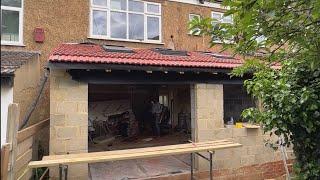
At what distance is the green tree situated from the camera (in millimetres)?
3855

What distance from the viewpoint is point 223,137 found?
9.08 meters

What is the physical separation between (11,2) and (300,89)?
387 inches

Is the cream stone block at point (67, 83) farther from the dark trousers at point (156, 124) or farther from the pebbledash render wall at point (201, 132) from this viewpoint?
the dark trousers at point (156, 124)

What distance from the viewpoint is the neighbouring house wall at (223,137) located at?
884cm

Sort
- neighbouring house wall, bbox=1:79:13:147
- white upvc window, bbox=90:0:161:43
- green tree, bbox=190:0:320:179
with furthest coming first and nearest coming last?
white upvc window, bbox=90:0:161:43 < neighbouring house wall, bbox=1:79:13:147 < green tree, bbox=190:0:320:179

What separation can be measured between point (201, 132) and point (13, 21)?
7.64 metres

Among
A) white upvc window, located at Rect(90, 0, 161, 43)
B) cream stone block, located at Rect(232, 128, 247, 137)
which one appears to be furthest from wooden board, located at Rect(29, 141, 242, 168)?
white upvc window, located at Rect(90, 0, 161, 43)

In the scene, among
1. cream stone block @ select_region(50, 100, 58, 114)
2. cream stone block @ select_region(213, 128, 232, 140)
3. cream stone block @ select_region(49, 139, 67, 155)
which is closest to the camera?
cream stone block @ select_region(49, 139, 67, 155)

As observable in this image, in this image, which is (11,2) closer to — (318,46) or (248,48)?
(248,48)

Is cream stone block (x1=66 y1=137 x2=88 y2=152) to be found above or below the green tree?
below

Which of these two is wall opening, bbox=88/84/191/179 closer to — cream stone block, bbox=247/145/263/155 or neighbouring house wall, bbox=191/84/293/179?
neighbouring house wall, bbox=191/84/293/179

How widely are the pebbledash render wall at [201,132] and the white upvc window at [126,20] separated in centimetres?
454

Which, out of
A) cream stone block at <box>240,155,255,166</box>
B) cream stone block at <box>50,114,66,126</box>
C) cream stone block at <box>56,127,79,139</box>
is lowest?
cream stone block at <box>240,155,255,166</box>

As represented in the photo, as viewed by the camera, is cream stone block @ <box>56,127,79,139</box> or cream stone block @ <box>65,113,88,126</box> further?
cream stone block @ <box>65,113,88,126</box>
